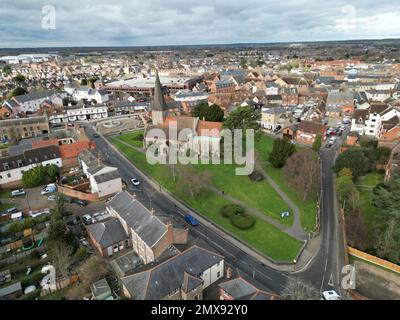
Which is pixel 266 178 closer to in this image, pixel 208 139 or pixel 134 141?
pixel 208 139

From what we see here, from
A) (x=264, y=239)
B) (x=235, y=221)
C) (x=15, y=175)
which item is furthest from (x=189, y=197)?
(x=15, y=175)

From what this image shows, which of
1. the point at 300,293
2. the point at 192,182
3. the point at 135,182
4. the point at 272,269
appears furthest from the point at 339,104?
the point at 300,293

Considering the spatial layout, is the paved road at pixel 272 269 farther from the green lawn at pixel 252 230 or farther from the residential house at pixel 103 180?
the residential house at pixel 103 180

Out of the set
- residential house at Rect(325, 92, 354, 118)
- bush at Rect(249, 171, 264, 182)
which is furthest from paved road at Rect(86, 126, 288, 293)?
residential house at Rect(325, 92, 354, 118)

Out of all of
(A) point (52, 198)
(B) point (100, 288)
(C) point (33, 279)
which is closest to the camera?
(B) point (100, 288)

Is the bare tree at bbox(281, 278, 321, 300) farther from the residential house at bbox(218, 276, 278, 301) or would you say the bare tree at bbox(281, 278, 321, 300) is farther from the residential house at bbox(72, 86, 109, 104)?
the residential house at bbox(72, 86, 109, 104)

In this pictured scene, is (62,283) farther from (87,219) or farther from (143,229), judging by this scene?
(87,219)
